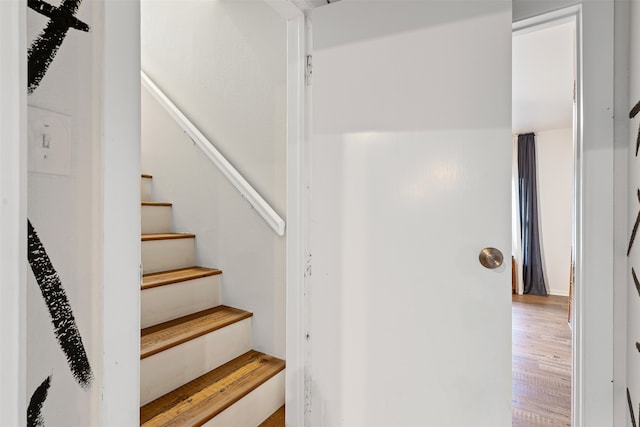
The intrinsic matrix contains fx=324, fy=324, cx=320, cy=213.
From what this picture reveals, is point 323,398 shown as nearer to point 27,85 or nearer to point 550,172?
point 27,85

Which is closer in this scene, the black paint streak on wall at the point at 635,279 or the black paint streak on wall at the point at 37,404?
the black paint streak on wall at the point at 37,404

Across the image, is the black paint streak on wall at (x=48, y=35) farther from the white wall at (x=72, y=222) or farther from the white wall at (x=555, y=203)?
the white wall at (x=555, y=203)

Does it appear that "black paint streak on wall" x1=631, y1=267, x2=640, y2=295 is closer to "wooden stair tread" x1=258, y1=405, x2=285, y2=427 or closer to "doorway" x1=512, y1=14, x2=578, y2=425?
"doorway" x1=512, y1=14, x2=578, y2=425

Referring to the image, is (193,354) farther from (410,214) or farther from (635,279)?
(635,279)

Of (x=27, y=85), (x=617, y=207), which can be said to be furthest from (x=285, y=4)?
(x=617, y=207)

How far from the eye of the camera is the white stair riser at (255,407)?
1354 millimetres

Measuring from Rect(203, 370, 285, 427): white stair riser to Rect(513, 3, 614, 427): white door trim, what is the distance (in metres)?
1.23

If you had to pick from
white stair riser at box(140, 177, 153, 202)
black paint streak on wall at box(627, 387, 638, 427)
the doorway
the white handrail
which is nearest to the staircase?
white stair riser at box(140, 177, 153, 202)

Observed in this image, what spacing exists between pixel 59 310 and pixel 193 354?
104 cm

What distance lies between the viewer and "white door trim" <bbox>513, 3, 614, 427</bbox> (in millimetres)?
1065

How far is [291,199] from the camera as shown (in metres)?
1.48

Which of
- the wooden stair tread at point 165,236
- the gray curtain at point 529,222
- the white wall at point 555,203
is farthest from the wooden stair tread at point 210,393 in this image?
the white wall at point 555,203

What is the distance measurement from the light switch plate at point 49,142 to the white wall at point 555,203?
5.84m

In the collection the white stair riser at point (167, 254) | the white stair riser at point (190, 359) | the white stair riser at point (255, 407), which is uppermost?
the white stair riser at point (167, 254)
